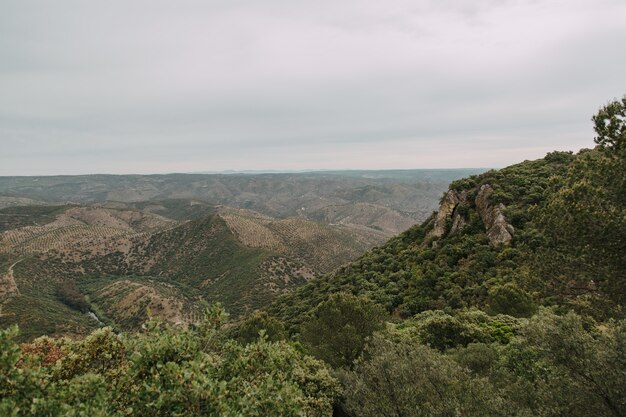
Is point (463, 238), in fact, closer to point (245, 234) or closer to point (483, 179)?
point (483, 179)

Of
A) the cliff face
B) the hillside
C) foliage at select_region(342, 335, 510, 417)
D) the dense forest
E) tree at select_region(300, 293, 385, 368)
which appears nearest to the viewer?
the dense forest

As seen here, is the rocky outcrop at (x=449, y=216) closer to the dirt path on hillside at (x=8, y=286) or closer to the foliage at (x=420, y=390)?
the foliage at (x=420, y=390)

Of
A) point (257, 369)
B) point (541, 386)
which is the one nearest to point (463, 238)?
point (541, 386)

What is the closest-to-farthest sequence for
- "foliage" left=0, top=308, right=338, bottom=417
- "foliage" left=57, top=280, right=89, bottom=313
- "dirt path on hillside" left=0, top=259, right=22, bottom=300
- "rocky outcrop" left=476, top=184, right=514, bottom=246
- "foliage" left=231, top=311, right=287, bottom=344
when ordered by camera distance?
"foliage" left=0, top=308, right=338, bottom=417 < "foliage" left=231, top=311, right=287, bottom=344 < "rocky outcrop" left=476, top=184, right=514, bottom=246 < "dirt path on hillside" left=0, top=259, right=22, bottom=300 < "foliage" left=57, top=280, right=89, bottom=313

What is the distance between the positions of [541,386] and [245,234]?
166 metres

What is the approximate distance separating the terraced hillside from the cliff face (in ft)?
229

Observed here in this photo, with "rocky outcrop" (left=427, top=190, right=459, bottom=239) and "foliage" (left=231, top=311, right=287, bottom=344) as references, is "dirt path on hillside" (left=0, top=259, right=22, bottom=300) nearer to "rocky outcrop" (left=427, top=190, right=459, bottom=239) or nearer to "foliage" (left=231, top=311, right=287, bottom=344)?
"foliage" (left=231, top=311, right=287, bottom=344)

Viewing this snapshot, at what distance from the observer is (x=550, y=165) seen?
6056 cm

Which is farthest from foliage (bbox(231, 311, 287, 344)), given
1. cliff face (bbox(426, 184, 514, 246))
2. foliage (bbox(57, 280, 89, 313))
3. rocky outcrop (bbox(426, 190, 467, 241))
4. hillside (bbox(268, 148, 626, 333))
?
foliage (bbox(57, 280, 89, 313))

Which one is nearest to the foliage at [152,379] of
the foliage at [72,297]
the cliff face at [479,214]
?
the cliff face at [479,214]

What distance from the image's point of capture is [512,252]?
43.5 m

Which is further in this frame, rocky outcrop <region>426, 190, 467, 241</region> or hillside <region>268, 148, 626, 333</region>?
rocky outcrop <region>426, 190, 467, 241</region>

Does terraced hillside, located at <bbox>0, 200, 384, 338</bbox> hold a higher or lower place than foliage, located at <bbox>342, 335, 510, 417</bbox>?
lower

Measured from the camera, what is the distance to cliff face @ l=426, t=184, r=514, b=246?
4753 cm
